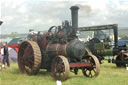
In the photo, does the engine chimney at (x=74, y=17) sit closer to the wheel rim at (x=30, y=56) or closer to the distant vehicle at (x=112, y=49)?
the wheel rim at (x=30, y=56)

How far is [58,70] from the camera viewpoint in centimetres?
734

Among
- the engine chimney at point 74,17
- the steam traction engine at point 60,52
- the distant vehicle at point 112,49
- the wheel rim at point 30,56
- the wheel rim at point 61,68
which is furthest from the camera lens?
the distant vehicle at point 112,49

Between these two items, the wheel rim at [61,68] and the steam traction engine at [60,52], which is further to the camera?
the steam traction engine at [60,52]

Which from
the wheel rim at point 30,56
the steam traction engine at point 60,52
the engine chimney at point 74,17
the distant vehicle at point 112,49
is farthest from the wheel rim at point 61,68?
the distant vehicle at point 112,49

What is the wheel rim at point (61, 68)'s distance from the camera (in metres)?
6.71

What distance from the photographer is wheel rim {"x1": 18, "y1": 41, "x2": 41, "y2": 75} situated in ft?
27.3

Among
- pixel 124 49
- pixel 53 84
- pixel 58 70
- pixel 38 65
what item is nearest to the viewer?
pixel 53 84

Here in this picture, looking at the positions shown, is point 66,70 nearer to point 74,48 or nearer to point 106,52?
point 74,48

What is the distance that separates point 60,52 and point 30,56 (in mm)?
1505

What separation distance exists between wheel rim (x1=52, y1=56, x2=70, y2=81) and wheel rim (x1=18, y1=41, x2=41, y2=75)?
1071mm

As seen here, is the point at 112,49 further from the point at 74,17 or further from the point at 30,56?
the point at 30,56

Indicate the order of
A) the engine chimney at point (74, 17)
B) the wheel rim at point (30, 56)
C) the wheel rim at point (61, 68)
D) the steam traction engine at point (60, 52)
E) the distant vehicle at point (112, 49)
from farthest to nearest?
the distant vehicle at point (112, 49) → the wheel rim at point (30, 56) → the engine chimney at point (74, 17) → the steam traction engine at point (60, 52) → the wheel rim at point (61, 68)

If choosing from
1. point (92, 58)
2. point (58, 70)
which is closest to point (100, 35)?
point (92, 58)

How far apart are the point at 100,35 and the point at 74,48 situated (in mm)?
8096
